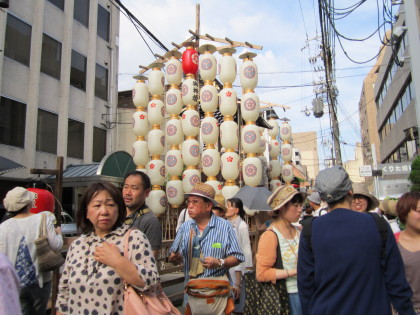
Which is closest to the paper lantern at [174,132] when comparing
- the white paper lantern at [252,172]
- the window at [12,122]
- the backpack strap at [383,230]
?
the white paper lantern at [252,172]

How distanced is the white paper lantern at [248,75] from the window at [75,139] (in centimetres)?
767

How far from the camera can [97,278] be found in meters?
2.14

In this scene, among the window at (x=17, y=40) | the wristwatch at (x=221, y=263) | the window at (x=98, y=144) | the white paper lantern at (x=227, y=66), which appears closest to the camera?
the wristwatch at (x=221, y=263)

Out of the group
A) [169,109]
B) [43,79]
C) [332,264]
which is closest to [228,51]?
[169,109]

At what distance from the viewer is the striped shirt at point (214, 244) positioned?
3.34 meters

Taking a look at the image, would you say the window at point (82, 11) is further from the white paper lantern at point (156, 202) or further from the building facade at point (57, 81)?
the white paper lantern at point (156, 202)

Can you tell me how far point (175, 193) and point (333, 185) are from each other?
878cm

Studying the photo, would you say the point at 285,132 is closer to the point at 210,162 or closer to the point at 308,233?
the point at 210,162

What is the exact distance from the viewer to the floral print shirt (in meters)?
2.12

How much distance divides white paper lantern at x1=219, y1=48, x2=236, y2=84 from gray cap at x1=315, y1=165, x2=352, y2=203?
9087 millimetres

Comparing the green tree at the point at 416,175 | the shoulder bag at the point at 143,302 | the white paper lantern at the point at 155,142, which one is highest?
the white paper lantern at the point at 155,142

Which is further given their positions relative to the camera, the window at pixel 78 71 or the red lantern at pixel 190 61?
the window at pixel 78 71

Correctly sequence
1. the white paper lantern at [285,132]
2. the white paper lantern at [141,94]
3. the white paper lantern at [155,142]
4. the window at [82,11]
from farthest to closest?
the white paper lantern at [285,132], the window at [82,11], the white paper lantern at [141,94], the white paper lantern at [155,142]

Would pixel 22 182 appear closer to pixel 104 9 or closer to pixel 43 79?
pixel 43 79
